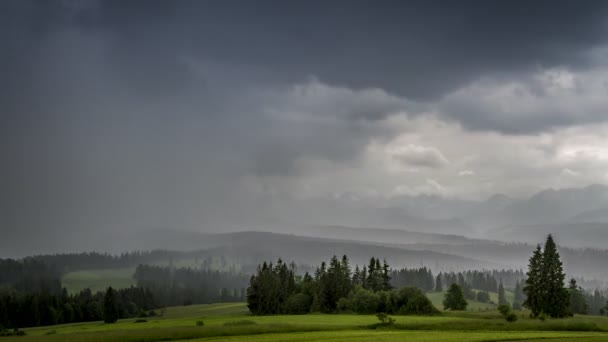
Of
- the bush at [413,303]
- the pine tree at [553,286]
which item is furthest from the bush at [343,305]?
the pine tree at [553,286]

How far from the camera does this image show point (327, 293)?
17512 cm

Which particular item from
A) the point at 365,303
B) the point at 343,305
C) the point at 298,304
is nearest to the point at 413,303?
the point at 365,303

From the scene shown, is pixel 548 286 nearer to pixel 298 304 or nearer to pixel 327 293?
pixel 327 293

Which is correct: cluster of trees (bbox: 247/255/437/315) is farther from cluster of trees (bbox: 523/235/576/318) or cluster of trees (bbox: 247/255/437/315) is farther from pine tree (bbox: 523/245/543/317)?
cluster of trees (bbox: 523/235/576/318)

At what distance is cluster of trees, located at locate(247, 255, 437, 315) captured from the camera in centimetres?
15800

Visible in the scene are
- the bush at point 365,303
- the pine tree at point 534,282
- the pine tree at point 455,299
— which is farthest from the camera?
the pine tree at point 455,299

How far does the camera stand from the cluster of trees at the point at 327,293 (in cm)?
15800

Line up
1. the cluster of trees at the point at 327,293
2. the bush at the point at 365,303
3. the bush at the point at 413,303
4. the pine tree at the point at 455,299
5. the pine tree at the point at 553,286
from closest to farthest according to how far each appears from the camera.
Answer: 1. the pine tree at the point at 553,286
2. the bush at the point at 413,303
3. the bush at the point at 365,303
4. the cluster of trees at the point at 327,293
5. the pine tree at the point at 455,299

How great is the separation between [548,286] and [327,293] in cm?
7086

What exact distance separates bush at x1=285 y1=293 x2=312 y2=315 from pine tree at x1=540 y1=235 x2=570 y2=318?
2970 inches

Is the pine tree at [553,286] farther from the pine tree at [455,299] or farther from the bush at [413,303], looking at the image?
the pine tree at [455,299]

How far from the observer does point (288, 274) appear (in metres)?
189

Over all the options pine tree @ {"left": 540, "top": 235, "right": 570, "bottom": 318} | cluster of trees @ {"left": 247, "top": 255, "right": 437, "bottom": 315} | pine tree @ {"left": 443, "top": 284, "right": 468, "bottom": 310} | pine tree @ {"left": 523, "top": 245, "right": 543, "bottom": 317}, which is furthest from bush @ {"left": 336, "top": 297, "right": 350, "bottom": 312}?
pine tree @ {"left": 540, "top": 235, "right": 570, "bottom": 318}

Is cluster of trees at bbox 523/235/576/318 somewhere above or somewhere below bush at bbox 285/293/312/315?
above
